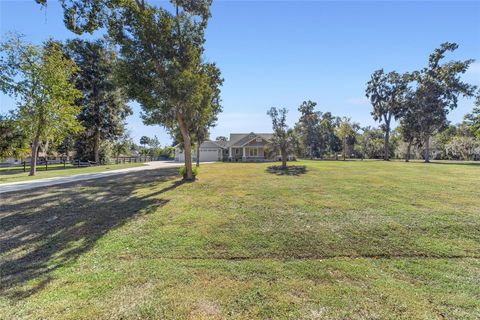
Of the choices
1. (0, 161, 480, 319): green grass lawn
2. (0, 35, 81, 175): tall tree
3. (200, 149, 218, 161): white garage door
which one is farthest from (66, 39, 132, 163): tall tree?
(0, 161, 480, 319): green grass lawn

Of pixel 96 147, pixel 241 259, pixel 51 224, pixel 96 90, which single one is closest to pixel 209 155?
pixel 96 147

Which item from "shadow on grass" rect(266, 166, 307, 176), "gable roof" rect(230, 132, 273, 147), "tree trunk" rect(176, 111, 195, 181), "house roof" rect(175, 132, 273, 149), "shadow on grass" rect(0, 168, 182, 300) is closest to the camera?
"shadow on grass" rect(0, 168, 182, 300)

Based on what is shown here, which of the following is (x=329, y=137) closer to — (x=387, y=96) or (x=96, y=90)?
(x=387, y=96)

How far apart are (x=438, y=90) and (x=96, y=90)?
160 ft

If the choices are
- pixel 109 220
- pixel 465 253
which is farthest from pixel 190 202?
pixel 465 253

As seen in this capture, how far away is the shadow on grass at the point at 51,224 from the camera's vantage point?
172 inches

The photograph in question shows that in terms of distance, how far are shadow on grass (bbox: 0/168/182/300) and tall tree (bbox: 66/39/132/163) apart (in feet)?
76.4

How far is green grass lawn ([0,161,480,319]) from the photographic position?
11.1ft

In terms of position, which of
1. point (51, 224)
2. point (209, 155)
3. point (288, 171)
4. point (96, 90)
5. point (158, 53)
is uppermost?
point (96, 90)

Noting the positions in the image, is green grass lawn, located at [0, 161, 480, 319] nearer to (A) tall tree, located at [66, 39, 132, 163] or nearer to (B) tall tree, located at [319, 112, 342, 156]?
(A) tall tree, located at [66, 39, 132, 163]

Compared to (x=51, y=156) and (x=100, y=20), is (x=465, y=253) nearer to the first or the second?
(x=100, y=20)

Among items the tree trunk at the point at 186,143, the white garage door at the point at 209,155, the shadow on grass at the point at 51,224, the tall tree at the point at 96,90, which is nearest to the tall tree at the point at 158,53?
the tree trunk at the point at 186,143

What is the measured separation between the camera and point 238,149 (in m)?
44.9

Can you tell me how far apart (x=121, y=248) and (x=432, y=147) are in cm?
6926
